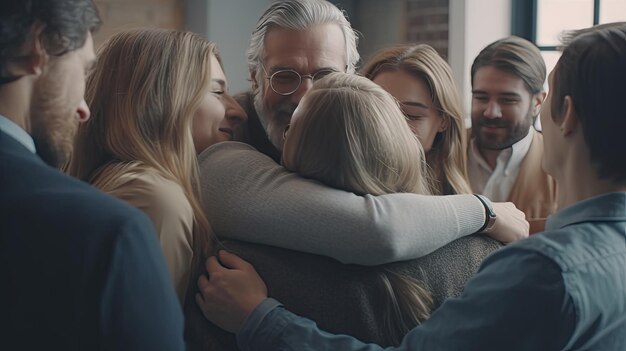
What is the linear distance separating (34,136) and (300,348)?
49 centimetres

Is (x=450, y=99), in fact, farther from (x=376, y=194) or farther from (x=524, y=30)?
(x=524, y=30)

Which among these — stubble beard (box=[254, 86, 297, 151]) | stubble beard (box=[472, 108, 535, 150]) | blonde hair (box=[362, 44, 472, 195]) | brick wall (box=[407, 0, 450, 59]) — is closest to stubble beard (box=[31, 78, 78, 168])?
stubble beard (box=[254, 86, 297, 151])

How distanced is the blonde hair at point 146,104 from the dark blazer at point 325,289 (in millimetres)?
171

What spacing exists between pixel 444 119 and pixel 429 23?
2616mm

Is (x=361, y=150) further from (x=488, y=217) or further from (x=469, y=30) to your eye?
(x=469, y=30)

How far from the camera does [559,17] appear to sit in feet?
14.1

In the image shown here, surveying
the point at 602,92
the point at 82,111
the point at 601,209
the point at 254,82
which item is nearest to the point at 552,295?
the point at 601,209

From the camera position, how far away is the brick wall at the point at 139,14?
4.18m

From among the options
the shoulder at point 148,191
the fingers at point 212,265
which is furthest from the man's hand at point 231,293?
the shoulder at point 148,191

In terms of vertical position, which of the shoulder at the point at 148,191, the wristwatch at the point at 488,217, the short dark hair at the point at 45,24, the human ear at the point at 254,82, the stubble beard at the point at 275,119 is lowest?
the wristwatch at the point at 488,217

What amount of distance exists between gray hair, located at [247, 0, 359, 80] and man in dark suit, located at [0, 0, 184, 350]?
1.02 metres

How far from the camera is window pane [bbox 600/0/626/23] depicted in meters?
4.02

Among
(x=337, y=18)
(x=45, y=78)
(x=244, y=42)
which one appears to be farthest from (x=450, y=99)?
(x=244, y=42)

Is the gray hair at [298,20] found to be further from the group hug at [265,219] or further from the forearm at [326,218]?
the forearm at [326,218]
